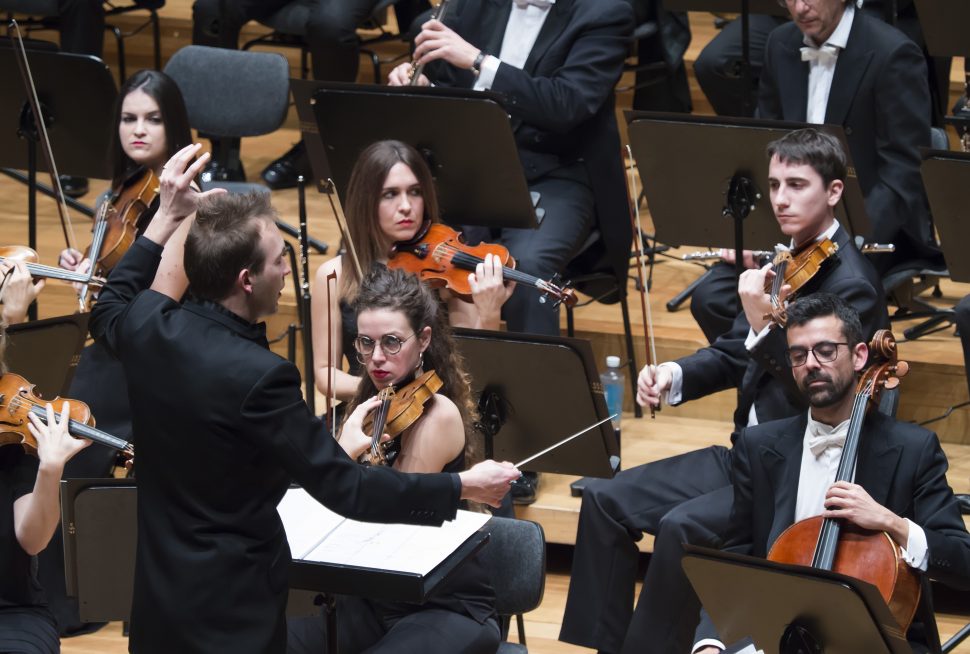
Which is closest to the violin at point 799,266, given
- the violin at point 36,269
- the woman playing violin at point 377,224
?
the woman playing violin at point 377,224

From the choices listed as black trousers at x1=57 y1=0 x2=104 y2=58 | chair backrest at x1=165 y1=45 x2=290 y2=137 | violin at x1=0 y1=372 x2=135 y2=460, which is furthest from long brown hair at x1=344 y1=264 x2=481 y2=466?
black trousers at x1=57 y1=0 x2=104 y2=58

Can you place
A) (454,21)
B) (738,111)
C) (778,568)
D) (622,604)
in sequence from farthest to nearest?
(738,111) < (454,21) < (622,604) < (778,568)

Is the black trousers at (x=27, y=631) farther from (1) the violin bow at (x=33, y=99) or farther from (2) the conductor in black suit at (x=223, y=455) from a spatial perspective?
(1) the violin bow at (x=33, y=99)

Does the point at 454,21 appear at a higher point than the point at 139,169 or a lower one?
higher

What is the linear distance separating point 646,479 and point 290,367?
155 cm

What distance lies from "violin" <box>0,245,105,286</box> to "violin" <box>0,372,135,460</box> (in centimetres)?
75

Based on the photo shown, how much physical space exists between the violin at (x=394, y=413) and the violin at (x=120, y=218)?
51.5 inches

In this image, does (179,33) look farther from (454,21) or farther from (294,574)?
(294,574)

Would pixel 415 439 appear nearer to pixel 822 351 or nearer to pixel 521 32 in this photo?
pixel 822 351

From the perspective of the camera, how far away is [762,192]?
3.82 meters

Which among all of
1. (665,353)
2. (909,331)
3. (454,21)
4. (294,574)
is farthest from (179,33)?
(294,574)

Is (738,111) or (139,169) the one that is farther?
(738,111)

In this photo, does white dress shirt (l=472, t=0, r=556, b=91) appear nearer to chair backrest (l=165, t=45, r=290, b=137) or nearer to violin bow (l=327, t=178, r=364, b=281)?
violin bow (l=327, t=178, r=364, b=281)

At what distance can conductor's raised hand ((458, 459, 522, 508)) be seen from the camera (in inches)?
104
